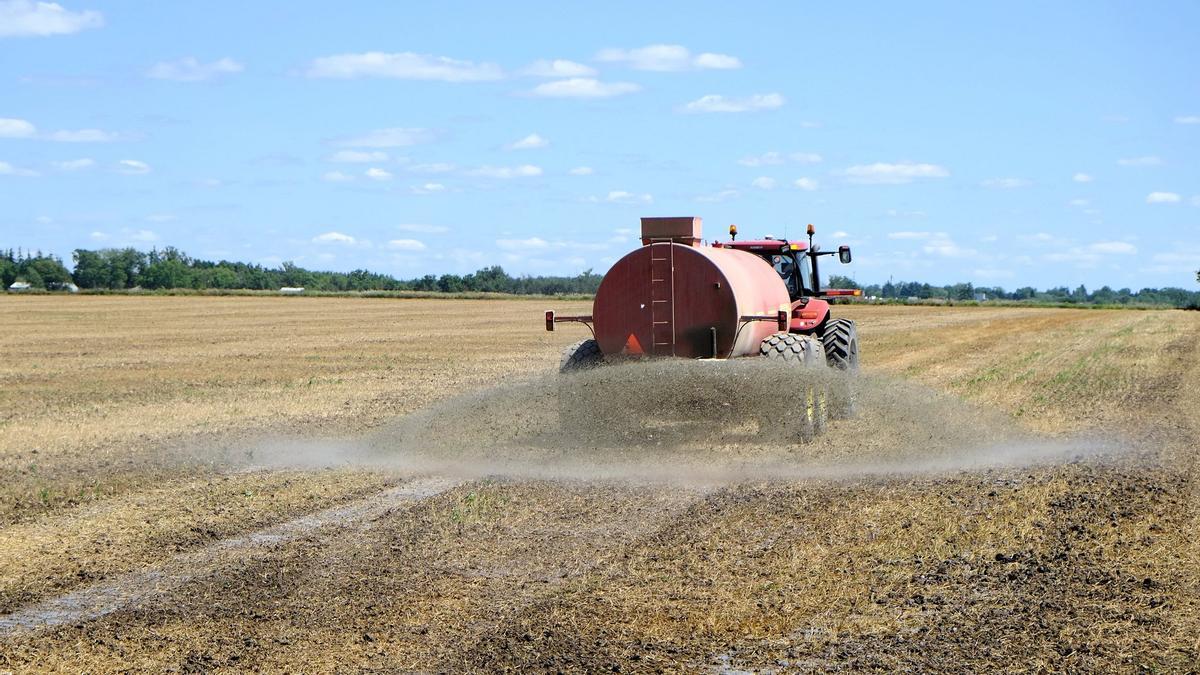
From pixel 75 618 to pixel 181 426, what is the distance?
28.9ft

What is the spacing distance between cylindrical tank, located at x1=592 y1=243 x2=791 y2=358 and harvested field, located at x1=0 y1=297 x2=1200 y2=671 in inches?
24.6

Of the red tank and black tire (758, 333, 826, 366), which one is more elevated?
the red tank

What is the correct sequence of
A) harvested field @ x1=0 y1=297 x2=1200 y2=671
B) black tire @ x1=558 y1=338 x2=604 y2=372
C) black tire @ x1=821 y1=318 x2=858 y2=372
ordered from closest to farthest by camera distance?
1. harvested field @ x1=0 y1=297 x2=1200 y2=671
2. black tire @ x1=558 y1=338 x2=604 y2=372
3. black tire @ x1=821 y1=318 x2=858 y2=372

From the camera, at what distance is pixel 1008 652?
20.2 ft

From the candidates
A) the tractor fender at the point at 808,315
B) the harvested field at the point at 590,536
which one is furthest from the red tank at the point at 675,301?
the tractor fender at the point at 808,315

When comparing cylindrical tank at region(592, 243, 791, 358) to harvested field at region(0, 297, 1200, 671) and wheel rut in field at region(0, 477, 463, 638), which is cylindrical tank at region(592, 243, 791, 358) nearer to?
harvested field at region(0, 297, 1200, 671)

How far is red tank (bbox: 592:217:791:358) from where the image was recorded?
42.6ft

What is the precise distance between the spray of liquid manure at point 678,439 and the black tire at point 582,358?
0.87 feet

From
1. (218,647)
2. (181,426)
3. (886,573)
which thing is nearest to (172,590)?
(218,647)

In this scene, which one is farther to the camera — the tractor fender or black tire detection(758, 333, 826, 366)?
the tractor fender

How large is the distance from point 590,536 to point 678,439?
4359mm

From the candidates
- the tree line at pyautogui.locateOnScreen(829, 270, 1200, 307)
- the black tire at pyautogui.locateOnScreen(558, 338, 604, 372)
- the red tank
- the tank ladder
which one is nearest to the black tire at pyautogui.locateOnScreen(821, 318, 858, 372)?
the red tank

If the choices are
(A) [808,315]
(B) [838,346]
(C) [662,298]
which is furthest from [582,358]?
(A) [808,315]

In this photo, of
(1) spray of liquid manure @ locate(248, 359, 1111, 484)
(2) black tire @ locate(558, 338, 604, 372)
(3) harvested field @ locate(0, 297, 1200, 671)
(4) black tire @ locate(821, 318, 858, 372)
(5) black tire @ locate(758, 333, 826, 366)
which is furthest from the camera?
(4) black tire @ locate(821, 318, 858, 372)
